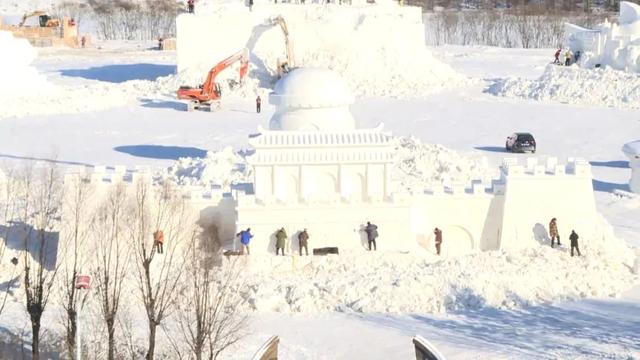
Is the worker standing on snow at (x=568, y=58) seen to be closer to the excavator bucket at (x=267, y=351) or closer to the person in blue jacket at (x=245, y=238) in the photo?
the person in blue jacket at (x=245, y=238)

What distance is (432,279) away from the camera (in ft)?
62.1

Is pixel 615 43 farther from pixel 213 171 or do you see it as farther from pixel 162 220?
pixel 162 220

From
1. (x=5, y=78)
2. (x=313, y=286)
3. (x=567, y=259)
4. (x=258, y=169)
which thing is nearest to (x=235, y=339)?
(x=313, y=286)

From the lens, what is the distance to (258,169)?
21.0 metres

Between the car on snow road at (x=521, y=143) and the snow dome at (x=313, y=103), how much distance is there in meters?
11.0

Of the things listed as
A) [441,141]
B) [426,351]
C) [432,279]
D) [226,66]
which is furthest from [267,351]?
[226,66]

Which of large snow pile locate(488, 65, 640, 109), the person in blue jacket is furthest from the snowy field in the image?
the person in blue jacket

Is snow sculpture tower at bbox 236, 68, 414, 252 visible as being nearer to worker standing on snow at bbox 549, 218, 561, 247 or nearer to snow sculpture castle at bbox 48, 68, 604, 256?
snow sculpture castle at bbox 48, 68, 604, 256

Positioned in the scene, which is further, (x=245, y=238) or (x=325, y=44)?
(x=325, y=44)

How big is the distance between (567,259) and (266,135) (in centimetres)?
612

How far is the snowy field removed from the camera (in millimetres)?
16922

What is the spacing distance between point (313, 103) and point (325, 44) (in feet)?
75.2

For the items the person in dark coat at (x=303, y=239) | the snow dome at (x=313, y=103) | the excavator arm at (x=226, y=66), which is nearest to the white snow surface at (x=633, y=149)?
the snow dome at (x=313, y=103)

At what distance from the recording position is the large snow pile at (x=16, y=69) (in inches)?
1655
